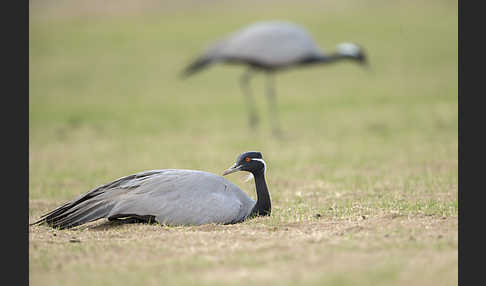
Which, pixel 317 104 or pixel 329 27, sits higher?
pixel 329 27

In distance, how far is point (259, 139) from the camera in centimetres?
1430

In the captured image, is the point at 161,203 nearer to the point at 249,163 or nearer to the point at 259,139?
the point at 249,163

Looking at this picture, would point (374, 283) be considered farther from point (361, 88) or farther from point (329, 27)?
point (329, 27)

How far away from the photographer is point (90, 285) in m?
4.44

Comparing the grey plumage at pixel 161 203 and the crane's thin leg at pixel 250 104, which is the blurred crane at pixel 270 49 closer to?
the crane's thin leg at pixel 250 104

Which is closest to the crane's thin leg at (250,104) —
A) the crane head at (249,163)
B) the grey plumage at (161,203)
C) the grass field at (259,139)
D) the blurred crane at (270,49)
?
the grass field at (259,139)

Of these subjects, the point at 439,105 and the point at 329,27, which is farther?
the point at 329,27

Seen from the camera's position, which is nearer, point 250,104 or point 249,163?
point 249,163

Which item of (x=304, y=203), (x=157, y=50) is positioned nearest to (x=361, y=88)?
(x=157, y=50)

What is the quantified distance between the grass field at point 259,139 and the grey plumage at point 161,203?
0.15 m

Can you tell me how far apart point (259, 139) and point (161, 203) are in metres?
8.19

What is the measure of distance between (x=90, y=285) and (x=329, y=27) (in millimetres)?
24915

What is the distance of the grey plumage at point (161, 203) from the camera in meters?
6.15

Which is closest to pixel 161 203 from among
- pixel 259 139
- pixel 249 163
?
pixel 249 163
